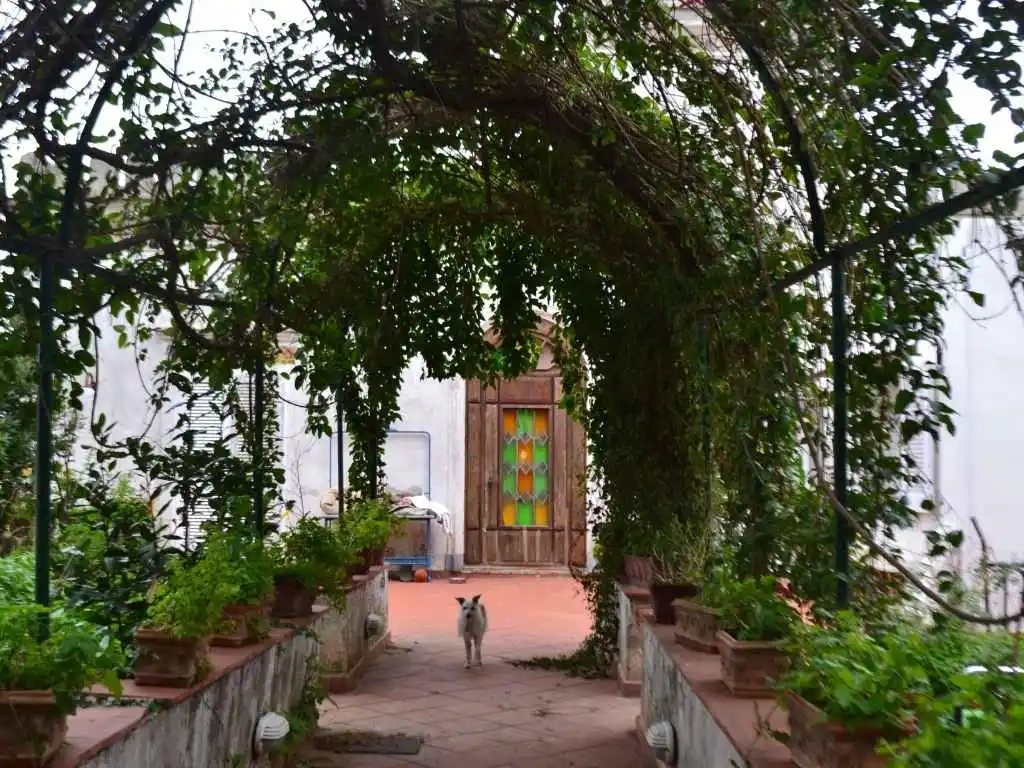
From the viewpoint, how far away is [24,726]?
2.50 meters

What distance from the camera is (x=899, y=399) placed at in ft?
10.2

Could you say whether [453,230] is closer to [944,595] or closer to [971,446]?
[971,446]

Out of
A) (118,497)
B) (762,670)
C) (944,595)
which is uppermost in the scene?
(118,497)

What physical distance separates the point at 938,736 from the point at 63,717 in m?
1.95

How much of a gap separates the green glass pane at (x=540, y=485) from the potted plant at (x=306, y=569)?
26.2ft

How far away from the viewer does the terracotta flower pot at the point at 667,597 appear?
17.5 feet

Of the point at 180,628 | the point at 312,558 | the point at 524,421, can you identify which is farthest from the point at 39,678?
the point at 524,421

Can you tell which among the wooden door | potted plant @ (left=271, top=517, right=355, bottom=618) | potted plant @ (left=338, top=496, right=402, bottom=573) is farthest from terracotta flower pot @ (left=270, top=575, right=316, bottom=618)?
the wooden door

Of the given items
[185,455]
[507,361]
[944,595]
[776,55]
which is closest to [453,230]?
[507,361]

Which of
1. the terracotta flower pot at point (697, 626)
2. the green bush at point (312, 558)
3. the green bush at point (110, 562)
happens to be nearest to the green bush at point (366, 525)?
the green bush at point (312, 558)

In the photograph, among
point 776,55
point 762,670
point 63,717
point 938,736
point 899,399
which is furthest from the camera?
point 776,55

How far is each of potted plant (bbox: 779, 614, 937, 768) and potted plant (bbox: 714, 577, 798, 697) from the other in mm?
606

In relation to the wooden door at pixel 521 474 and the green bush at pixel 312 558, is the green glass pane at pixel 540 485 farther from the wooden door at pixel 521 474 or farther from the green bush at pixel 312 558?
the green bush at pixel 312 558

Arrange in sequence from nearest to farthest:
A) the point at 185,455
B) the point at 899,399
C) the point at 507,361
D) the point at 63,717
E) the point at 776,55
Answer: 1. the point at 63,717
2. the point at 899,399
3. the point at 776,55
4. the point at 185,455
5. the point at 507,361
